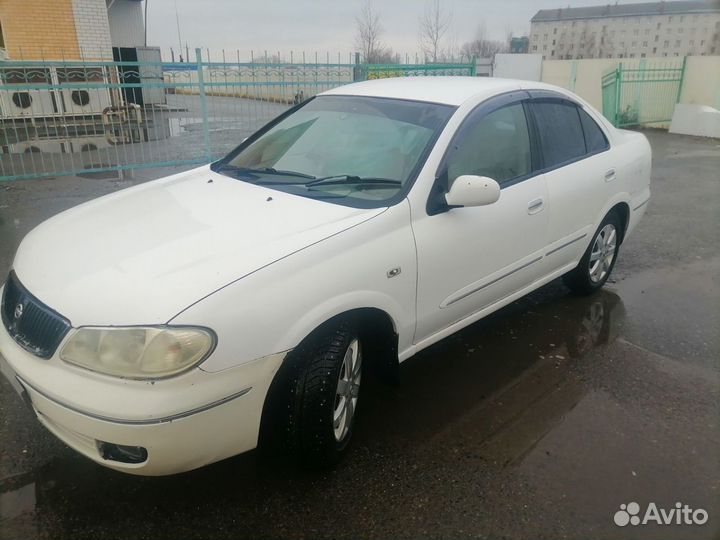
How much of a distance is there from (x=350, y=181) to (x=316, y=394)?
119 centimetres

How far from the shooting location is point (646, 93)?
1548cm

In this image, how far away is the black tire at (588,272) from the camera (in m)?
4.32

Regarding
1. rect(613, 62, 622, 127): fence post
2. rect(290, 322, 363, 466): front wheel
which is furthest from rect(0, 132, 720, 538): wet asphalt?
rect(613, 62, 622, 127): fence post

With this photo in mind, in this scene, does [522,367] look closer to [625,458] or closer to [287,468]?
[625,458]

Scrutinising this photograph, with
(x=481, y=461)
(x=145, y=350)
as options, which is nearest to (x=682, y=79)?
(x=481, y=461)

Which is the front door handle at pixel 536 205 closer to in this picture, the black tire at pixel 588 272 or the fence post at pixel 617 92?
the black tire at pixel 588 272

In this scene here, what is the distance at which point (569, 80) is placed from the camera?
1830 cm

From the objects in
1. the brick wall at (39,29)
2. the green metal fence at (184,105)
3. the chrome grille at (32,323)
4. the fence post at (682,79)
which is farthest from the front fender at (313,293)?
the fence post at (682,79)

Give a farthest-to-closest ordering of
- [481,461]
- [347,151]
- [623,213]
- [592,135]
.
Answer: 1. [623,213]
2. [592,135]
3. [347,151]
4. [481,461]

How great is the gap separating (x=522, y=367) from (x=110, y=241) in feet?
8.29

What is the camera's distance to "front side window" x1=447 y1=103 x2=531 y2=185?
3115 millimetres

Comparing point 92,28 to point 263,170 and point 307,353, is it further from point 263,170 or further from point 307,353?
point 307,353

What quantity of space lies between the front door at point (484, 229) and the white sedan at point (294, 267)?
0.01 m

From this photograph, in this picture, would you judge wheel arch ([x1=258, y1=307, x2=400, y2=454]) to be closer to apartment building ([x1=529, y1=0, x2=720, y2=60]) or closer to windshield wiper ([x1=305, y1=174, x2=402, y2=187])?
windshield wiper ([x1=305, y1=174, x2=402, y2=187])
